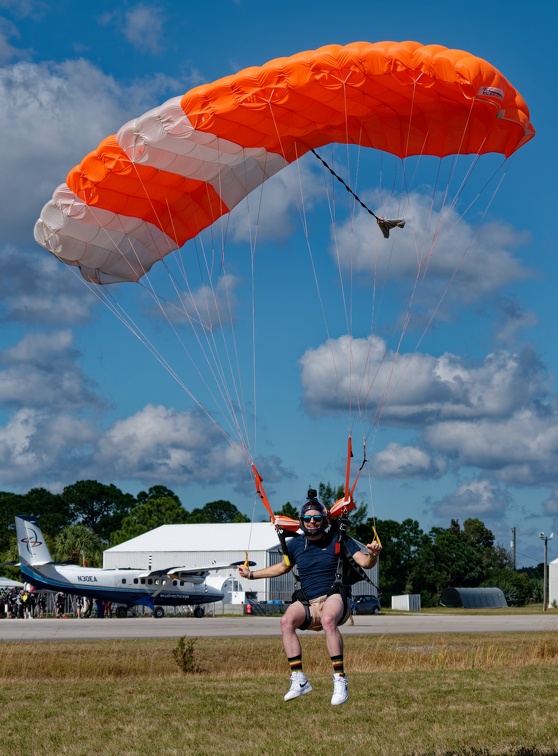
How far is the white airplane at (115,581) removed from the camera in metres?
45.6

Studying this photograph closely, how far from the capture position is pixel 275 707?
41.6 feet

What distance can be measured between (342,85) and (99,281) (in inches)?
236

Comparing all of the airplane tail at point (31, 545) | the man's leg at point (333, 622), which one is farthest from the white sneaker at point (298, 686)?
the airplane tail at point (31, 545)

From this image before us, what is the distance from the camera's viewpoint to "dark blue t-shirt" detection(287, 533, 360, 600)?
9.41 m

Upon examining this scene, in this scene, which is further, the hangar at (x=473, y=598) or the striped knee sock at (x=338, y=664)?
the hangar at (x=473, y=598)

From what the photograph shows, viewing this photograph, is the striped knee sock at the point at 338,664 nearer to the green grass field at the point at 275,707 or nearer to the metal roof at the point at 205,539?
the green grass field at the point at 275,707

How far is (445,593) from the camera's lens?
73000 mm

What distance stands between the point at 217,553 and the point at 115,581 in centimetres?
1330

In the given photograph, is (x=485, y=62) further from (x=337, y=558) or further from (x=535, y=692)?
(x=535, y=692)

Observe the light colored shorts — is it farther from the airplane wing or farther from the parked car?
the parked car

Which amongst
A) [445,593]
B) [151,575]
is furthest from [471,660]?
[445,593]

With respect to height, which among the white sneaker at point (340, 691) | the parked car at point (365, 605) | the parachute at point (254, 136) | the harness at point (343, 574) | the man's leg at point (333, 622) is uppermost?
the parachute at point (254, 136)

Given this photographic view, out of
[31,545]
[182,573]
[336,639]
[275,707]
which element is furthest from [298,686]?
[182,573]

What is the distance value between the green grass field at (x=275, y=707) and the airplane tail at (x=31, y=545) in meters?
26.6
